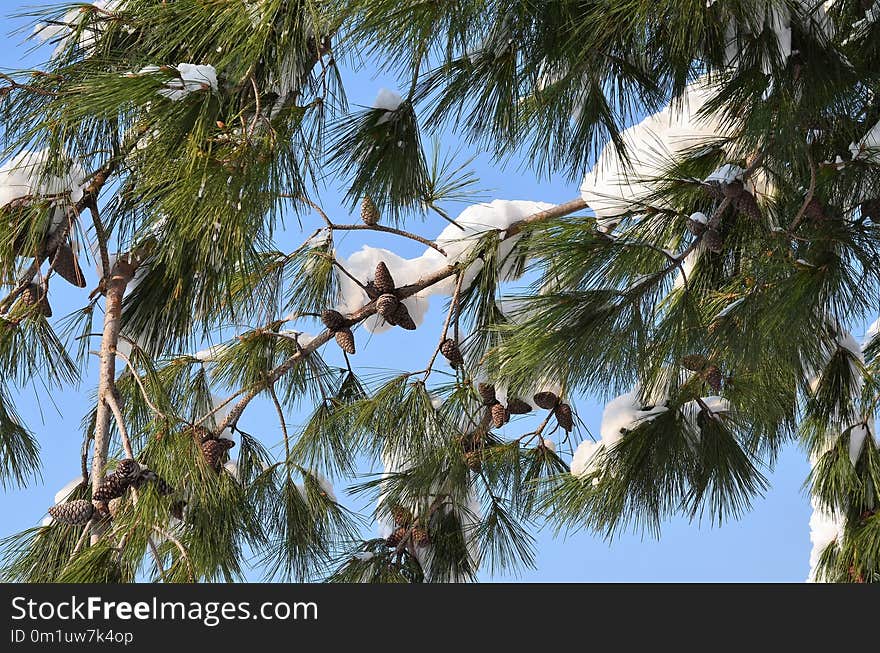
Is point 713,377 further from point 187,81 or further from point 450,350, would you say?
point 187,81

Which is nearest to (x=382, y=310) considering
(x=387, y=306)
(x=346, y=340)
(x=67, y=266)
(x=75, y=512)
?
(x=387, y=306)

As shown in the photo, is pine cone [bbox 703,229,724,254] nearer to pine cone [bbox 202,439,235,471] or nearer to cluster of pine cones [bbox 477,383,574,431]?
cluster of pine cones [bbox 477,383,574,431]

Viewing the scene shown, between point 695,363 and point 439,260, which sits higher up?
point 439,260

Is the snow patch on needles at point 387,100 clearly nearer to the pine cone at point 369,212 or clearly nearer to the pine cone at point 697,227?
the pine cone at point 369,212

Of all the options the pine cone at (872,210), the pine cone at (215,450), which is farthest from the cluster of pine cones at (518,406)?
the pine cone at (872,210)

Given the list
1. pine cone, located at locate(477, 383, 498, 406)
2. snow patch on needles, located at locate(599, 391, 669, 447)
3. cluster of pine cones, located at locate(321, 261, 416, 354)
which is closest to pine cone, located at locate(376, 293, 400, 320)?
cluster of pine cones, located at locate(321, 261, 416, 354)

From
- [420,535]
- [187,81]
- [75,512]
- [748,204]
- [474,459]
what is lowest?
[75,512]

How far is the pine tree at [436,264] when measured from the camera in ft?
4.76

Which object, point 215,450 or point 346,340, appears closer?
point 215,450

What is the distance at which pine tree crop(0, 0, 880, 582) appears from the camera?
4.76ft

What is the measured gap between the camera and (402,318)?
200 centimetres

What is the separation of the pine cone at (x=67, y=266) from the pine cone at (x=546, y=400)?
856mm

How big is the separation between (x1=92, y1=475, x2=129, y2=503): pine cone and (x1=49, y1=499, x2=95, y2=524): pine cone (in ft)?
0.21

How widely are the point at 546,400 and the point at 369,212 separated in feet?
1.65
